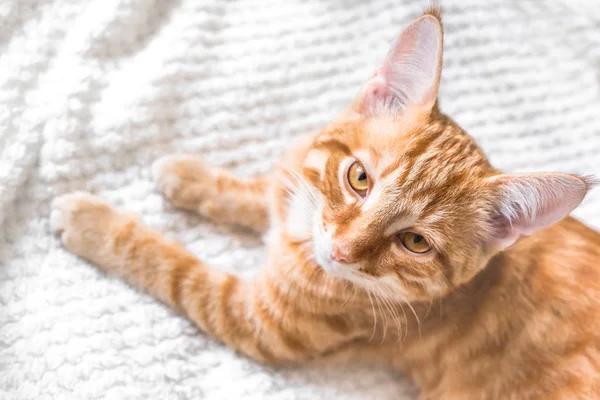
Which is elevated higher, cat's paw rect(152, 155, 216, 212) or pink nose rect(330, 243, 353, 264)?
cat's paw rect(152, 155, 216, 212)

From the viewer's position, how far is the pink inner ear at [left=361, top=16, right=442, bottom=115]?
1.12 meters

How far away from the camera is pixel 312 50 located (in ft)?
5.92

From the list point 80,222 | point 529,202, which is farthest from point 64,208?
point 529,202

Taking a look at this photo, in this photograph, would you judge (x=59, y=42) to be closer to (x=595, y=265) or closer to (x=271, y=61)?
(x=271, y=61)

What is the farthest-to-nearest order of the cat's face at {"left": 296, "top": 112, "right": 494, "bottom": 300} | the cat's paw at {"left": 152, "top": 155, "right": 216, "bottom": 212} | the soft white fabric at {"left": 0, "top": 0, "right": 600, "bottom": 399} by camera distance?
the cat's paw at {"left": 152, "top": 155, "right": 216, "bottom": 212}, the soft white fabric at {"left": 0, "top": 0, "right": 600, "bottom": 399}, the cat's face at {"left": 296, "top": 112, "right": 494, "bottom": 300}

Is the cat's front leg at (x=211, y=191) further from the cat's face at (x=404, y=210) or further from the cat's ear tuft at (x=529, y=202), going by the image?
the cat's ear tuft at (x=529, y=202)

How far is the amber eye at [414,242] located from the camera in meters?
1.18

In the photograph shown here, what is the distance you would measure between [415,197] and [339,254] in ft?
0.68

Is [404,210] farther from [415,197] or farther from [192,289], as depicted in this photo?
[192,289]

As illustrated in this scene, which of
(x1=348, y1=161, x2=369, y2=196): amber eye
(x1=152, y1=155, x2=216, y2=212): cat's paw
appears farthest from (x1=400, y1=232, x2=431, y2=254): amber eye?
(x1=152, y1=155, x2=216, y2=212): cat's paw

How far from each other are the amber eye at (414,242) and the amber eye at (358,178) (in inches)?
5.3

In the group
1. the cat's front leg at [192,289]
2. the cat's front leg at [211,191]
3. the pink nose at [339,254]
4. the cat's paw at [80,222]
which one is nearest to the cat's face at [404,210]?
the pink nose at [339,254]

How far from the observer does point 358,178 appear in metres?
1.21

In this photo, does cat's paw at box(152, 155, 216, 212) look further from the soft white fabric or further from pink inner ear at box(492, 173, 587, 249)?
pink inner ear at box(492, 173, 587, 249)
